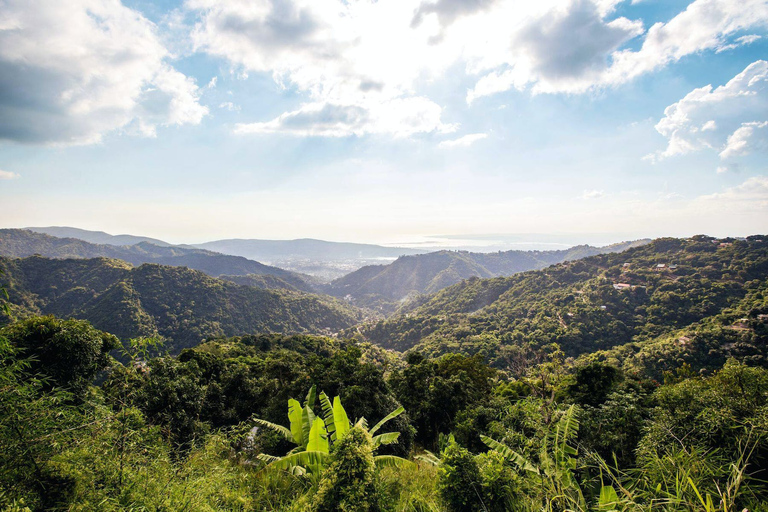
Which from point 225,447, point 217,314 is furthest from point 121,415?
point 217,314

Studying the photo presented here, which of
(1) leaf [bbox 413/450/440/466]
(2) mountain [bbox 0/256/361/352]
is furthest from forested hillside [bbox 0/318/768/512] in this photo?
(2) mountain [bbox 0/256/361/352]

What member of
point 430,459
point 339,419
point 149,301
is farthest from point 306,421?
point 149,301

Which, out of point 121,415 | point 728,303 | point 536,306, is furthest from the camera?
point 536,306

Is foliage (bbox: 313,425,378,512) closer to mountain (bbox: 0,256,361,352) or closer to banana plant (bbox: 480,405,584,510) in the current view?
banana plant (bbox: 480,405,584,510)

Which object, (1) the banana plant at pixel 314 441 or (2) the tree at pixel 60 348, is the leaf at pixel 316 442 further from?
(2) the tree at pixel 60 348

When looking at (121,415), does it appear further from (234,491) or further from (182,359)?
(182,359)

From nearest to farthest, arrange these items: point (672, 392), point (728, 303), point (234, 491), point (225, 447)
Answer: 1. point (234, 491)
2. point (225, 447)
3. point (672, 392)
4. point (728, 303)

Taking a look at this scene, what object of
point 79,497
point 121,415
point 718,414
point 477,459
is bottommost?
point 477,459
